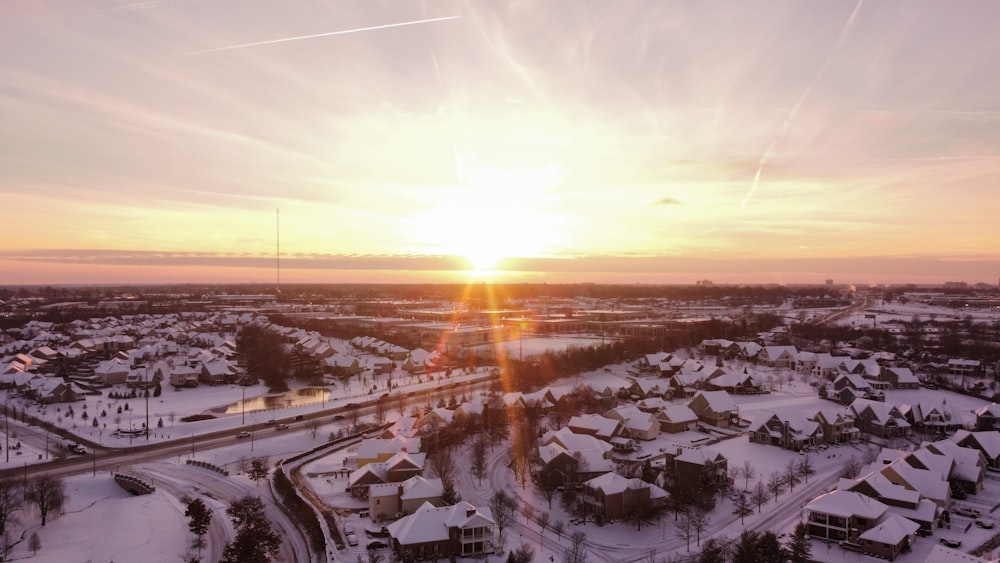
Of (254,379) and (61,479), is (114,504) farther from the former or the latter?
(254,379)

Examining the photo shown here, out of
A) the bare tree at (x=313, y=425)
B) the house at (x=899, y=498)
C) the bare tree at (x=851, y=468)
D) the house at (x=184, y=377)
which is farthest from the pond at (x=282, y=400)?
A: the house at (x=899, y=498)

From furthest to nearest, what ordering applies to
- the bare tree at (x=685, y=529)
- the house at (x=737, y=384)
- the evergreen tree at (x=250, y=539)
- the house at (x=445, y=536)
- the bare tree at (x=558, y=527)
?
the house at (x=737, y=384) < the bare tree at (x=558, y=527) < the bare tree at (x=685, y=529) < the house at (x=445, y=536) < the evergreen tree at (x=250, y=539)

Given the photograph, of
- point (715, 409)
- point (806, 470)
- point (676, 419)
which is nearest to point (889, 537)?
point (806, 470)

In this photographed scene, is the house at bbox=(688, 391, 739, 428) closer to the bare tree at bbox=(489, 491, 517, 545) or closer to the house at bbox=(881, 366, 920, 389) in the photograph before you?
the house at bbox=(881, 366, 920, 389)

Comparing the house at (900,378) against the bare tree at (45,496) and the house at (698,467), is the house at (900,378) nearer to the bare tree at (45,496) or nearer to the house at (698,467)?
the house at (698,467)

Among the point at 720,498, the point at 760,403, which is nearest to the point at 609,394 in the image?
the point at 760,403

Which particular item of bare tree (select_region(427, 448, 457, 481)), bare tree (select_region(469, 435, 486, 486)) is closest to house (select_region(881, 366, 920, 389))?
bare tree (select_region(469, 435, 486, 486))

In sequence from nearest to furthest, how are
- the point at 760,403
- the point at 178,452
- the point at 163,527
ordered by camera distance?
1. the point at 163,527
2. the point at 178,452
3. the point at 760,403
